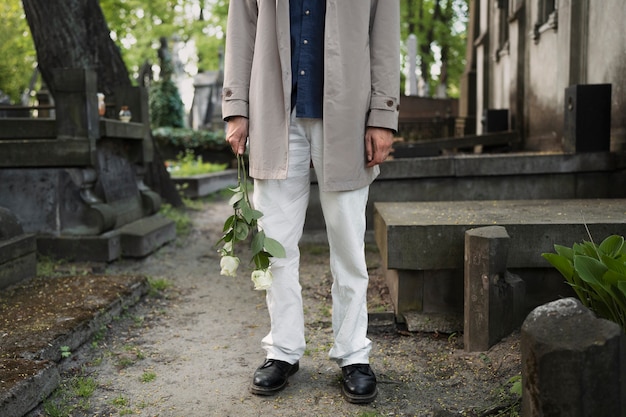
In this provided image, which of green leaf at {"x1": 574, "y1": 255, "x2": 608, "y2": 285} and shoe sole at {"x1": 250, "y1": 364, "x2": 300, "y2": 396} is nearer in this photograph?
green leaf at {"x1": 574, "y1": 255, "x2": 608, "y2": 285}

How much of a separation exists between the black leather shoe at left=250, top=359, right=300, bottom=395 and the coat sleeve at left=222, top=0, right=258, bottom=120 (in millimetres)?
1232

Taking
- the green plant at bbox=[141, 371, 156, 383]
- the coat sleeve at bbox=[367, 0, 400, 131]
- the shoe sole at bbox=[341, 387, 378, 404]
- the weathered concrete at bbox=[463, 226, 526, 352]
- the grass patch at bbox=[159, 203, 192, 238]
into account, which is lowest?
the green plant at bbox=[141, 371, 156, 383]

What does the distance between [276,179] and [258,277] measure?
1.55 feet

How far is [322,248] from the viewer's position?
23.6ft

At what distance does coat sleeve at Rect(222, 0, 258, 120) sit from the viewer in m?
3.28

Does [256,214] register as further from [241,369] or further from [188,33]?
[188,33]

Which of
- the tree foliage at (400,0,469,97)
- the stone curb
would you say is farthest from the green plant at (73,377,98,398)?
the tree foliage at (400,0,469,97)

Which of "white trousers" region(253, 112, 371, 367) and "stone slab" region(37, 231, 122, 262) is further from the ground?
"white trousers" region(253, 112, 371, 367)

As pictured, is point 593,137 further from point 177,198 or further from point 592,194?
point 177,198

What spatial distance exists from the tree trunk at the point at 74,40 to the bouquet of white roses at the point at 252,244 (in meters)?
5.39

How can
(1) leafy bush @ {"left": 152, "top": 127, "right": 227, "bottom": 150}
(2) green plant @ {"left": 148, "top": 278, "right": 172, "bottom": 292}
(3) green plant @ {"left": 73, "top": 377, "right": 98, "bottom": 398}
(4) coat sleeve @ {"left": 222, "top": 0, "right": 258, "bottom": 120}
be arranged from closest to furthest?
(4) coat sleeve @ {"left": 222, "top": 0, "right": 258, "bottom": 120} < (3) green plant @ {"left": 73, "top": 377, "right": 98, "bottom": 398} < (2) green plant @ {"left": 148, "top": 278, "right": 172, "bottom": 292} < (1) leafy bush @ {"left": 152, "top": 127, "right": 227, "bottom": 150}

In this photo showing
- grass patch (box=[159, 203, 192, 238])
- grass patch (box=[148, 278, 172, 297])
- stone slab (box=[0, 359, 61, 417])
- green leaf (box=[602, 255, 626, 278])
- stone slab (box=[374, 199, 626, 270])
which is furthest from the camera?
grass patch (box=[159, 203, 192, 238])

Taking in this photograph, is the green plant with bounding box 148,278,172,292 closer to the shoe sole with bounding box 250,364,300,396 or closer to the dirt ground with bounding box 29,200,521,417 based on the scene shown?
the dirt ground with bounding box 29,200,521,417

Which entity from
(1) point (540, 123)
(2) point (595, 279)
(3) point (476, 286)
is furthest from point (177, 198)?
(2) point (595, 279)
